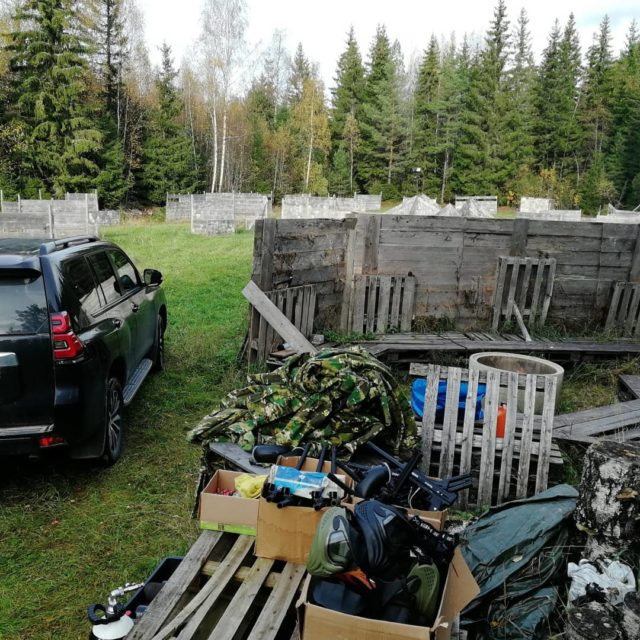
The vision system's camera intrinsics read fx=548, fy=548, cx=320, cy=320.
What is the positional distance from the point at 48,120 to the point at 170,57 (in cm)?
1428

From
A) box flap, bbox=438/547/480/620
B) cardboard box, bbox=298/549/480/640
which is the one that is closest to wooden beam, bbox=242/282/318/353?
box flap, bbox=438/547/480/620

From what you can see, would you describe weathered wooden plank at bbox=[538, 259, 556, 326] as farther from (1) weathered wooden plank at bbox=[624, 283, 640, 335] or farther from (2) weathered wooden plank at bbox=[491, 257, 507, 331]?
(1) weathered wooden plank at bbox=[624, 283, 640, 335]

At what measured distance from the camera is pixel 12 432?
3586 mm

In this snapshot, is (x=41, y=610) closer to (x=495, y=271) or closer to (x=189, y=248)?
(x=495, y=271)

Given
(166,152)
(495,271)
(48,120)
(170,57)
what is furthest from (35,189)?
(495,271)

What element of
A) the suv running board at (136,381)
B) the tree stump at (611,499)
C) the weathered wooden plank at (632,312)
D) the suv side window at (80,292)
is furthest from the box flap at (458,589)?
the weathered wooden plank at (632,312)

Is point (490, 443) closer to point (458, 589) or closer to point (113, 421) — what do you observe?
point (458, 589)

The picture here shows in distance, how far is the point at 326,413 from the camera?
13.8 feet

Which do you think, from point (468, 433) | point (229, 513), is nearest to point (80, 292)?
point (229, 513)

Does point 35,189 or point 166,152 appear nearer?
point 35,189

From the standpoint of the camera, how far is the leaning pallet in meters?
3.99

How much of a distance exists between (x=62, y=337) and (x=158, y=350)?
2.86m

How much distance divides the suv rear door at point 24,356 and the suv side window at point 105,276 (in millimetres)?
1072

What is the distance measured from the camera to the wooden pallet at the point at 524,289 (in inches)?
319
